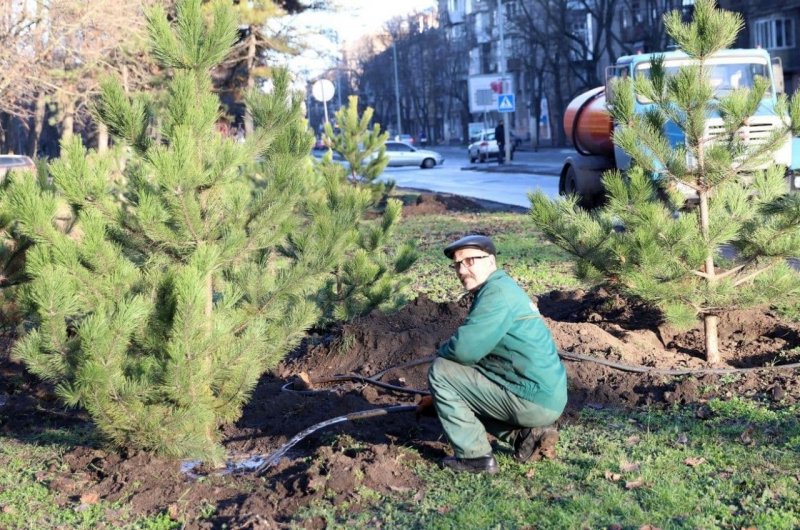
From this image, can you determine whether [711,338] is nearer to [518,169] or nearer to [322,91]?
[322,91]

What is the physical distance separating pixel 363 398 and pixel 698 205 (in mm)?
2580

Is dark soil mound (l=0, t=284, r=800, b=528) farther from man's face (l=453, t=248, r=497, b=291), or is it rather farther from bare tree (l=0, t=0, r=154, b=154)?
bare tree (l=0, t=0, r=154, b=154)

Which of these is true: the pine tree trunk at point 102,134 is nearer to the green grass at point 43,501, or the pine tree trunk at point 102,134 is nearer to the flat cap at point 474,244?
the green grass at point 43,501

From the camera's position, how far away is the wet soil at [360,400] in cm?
471

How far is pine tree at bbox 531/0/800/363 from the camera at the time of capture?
20.9 ft

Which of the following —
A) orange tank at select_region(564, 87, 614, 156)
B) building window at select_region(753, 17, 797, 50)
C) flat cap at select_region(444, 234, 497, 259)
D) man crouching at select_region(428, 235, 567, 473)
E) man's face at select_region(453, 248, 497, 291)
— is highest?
building window at select_region(753, 17, 797, 50)

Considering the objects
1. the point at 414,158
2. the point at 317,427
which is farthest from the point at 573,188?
the point at 414,158

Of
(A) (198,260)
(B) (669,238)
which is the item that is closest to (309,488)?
(A) (198,260)

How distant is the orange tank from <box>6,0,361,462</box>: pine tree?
36.4ft

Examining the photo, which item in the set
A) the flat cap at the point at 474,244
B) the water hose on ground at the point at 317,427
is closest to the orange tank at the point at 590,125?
the water hose on ground at the point at 317,427

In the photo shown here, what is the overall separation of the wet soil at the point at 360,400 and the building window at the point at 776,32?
171ft

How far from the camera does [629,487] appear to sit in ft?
14.8

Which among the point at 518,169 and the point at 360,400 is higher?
the point at 360,400

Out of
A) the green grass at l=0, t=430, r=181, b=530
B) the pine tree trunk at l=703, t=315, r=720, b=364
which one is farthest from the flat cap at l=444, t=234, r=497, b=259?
the pine tree trunk at l=703, t=315, r=720, b=364
